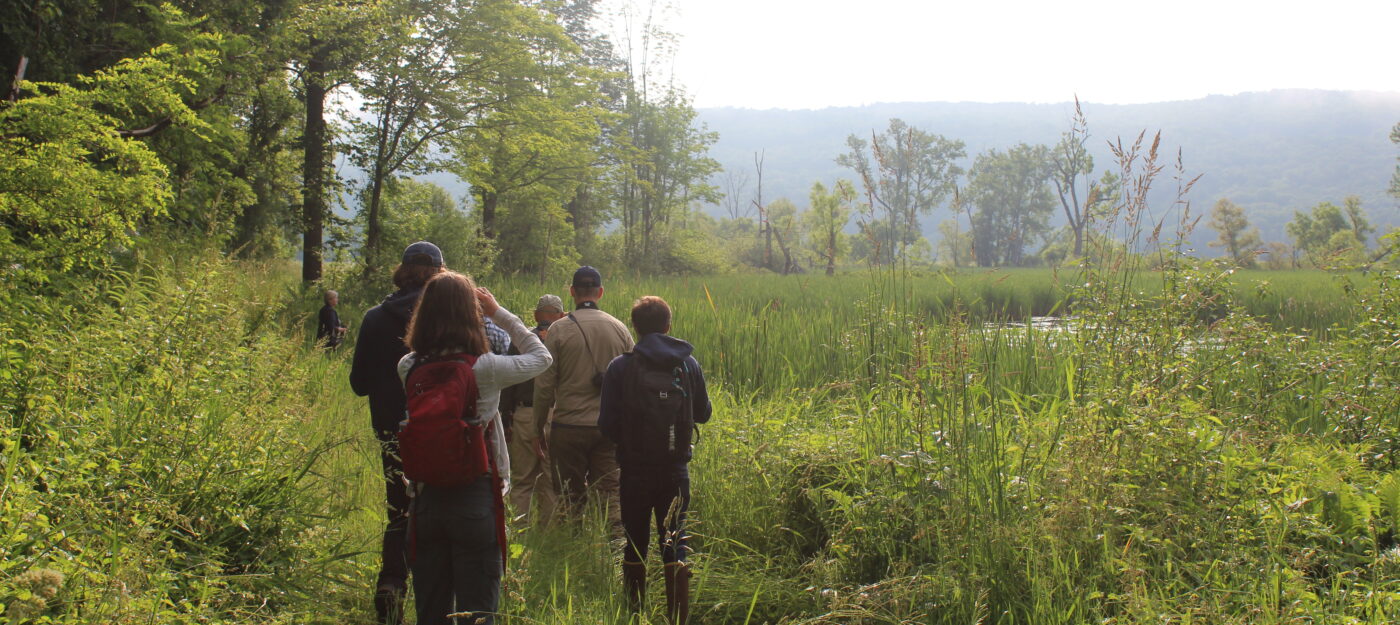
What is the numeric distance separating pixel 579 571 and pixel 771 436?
6.01 ft

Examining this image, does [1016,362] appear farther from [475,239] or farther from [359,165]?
[359,165]

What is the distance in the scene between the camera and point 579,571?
14.0 ft

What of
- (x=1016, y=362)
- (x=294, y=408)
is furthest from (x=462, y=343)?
(x=1016, y=362)

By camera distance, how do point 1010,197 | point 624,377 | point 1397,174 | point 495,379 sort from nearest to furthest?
point 495,379 < point 624,377 < point 1397,174 < point 1010,197

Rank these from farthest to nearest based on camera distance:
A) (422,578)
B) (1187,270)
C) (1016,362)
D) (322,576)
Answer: (1016,362) → (1187,270) → (322,576) → (422,578)

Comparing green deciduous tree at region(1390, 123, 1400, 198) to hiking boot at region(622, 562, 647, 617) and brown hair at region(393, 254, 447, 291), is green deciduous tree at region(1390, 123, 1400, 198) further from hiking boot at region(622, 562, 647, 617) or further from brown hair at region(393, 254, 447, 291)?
brown hair at region(393, 254, 447, 291)

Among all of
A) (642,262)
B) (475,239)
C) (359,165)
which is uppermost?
(359,165)

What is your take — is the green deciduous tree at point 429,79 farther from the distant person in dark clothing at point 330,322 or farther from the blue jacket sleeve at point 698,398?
the blue jacket sleeve at point 698,398

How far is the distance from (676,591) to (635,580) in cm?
28

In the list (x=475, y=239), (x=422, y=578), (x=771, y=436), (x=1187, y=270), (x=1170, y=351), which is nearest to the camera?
(x=422, y=578)

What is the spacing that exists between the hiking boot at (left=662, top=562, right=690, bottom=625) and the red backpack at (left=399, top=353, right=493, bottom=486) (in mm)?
1120

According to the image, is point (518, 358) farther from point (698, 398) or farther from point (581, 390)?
point (581, 390)

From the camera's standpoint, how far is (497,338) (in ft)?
11.2

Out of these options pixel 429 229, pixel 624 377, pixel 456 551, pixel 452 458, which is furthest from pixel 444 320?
pixel 429 229
